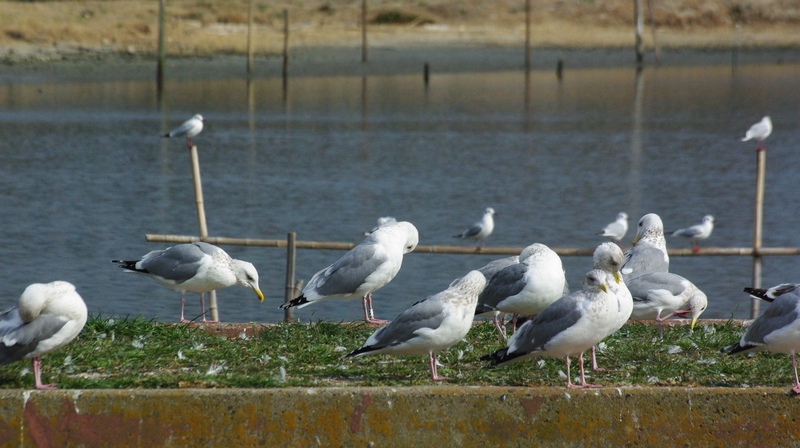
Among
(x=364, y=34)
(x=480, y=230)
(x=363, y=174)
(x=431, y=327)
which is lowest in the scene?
(x=363, y=174)

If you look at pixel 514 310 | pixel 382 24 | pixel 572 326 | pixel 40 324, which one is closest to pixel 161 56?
pixel 382 24

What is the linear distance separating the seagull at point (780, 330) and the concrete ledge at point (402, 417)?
431mm

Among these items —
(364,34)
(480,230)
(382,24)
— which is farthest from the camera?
(382,24)

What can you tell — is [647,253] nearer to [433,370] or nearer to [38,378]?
[433,370]

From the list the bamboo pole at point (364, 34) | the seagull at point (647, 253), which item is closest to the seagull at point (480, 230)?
the seagull at point (647, 253)

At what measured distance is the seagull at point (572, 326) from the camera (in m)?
6.27

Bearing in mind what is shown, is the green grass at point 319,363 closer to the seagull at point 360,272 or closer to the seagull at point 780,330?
the seagull at point 780,330

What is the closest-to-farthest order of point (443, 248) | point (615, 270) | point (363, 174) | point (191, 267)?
point (615, 270)
point (191, 267)
point (443, 248)
point (363, 174)

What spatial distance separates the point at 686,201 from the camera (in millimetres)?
23500

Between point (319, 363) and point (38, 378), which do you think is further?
point (319, 363)

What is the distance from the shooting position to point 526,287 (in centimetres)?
750

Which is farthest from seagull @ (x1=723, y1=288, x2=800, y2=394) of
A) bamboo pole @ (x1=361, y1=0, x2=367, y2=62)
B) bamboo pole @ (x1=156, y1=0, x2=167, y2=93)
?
bamboo pole @ (x1=361, y1=0, x2=367, y2=62)

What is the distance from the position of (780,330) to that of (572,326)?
1.25 meters

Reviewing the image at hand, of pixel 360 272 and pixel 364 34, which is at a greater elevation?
pixel 364 34
